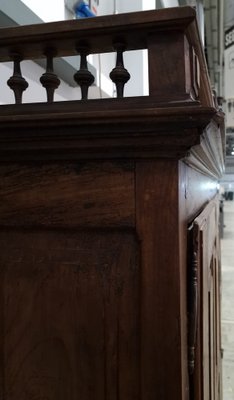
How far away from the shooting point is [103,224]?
437 millimetres

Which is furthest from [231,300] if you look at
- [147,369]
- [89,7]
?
[147,369]

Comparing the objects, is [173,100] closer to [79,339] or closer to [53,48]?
[53,48]

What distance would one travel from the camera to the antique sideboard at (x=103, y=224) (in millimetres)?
399

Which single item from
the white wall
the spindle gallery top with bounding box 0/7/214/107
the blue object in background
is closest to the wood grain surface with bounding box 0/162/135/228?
the spindle gallery top with bounding box 0/7/214/107

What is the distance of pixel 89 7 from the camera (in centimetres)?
135

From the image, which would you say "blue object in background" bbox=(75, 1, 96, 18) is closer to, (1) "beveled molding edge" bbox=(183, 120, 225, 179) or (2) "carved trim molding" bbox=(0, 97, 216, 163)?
(1) "beveled molding edge" bbox=(183, 120, 225, 179)

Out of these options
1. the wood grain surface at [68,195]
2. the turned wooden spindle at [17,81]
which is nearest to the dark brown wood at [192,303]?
the wood grain surface at [68,195]

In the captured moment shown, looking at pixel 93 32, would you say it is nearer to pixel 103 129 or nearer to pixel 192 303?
pixel 103 129

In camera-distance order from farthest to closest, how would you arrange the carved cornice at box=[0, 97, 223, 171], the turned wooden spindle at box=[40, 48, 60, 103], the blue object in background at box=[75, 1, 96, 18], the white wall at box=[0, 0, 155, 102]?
the blue object in background at box=[75, 1, 96, 18]
the white wall at box=[0, 0, 155, 102]
the turned wooden spindle at box=[40, 48, 60, 103]
the carved cornice at box=[0, 97, 223, 171]

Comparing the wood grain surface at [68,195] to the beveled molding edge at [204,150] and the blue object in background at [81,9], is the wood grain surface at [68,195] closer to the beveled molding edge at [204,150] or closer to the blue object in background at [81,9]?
the beveled molding edge at [204,150]

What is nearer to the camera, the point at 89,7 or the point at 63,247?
the point at 63,247

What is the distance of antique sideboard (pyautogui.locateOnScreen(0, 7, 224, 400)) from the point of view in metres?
0.40

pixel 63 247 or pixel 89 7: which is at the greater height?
pixel 89 7

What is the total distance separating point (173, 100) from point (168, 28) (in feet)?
0.28
